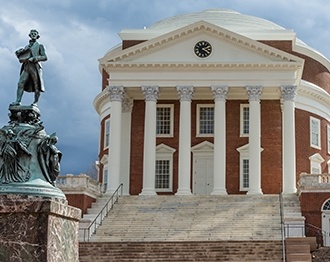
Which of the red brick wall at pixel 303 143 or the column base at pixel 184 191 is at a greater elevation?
the red brick wall at pixel 303 143

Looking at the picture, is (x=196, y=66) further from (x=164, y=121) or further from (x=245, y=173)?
(x=245, y=173)

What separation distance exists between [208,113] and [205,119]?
0.45 metres

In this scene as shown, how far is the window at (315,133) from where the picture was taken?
55281mm

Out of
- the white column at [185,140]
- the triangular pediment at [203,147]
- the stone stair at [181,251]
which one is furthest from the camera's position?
the triangular pediment at [203,147]

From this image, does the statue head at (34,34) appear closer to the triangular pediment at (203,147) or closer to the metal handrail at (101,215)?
the metal handrail at (101,215)

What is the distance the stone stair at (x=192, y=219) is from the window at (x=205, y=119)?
7746 mm

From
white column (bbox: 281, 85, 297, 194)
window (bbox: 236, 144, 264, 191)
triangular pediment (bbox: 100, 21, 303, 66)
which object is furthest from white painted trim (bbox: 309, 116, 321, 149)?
triangular pediment (bbox: 100, 21, 303, 66)

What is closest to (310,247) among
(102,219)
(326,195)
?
(326,195)

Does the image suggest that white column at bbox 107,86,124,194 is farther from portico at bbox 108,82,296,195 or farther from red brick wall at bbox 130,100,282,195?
red brick wall at bbox 130,100,282,195

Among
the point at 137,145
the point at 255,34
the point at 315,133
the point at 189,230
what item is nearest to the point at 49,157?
the point at 189,230

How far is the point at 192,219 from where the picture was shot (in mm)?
40375

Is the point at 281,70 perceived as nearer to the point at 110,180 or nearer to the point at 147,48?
the point at 147,48

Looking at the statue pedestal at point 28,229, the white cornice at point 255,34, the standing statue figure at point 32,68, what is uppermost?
the white cornice at point 255,34

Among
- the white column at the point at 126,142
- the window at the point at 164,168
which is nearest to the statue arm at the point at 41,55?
the white column at the point at 126,142
